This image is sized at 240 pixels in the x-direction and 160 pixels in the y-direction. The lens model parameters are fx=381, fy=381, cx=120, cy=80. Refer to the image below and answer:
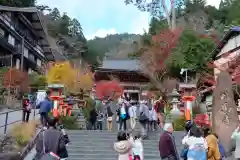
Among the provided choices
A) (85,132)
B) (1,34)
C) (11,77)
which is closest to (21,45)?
(1,34)

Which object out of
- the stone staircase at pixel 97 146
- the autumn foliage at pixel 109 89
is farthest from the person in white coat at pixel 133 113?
the autumn foliage at pixel 109 89

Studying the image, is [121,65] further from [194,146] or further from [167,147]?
[194,146]

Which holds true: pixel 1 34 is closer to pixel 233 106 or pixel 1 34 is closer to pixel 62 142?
pixel 233 106

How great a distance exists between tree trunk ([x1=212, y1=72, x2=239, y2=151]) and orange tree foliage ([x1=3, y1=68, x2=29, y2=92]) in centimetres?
2384

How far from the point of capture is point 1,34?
37.0 m

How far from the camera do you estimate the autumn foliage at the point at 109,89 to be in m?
40.6

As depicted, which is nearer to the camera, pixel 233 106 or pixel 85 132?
pixel 233 106

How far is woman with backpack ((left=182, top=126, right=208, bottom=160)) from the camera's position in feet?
24.5

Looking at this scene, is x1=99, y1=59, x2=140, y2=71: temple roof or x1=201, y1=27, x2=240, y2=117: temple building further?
x1=99, y1=59, x2=140, y2=71: temple roof

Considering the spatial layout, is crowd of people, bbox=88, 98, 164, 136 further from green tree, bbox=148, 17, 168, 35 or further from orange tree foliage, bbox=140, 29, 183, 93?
green tree, bbox=148, 17, 168, 35

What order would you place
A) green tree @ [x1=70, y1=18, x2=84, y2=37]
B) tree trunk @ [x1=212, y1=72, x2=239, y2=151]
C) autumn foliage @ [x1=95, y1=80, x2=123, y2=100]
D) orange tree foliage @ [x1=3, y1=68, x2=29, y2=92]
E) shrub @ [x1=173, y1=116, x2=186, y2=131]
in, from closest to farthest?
tree trunk @ [x1=212, y1=72, x2=239, y2=151], shrub @ [x1=173, y1=116, x2=186, y2=131], orange tree foliage @ [x1=3, y1=68, x2=29, y2=92], autumn foliage @ [x1=95, y1=80, x2=123, y2=100], green tree @ [x1=70, y1=18, x2=84, y2=37]

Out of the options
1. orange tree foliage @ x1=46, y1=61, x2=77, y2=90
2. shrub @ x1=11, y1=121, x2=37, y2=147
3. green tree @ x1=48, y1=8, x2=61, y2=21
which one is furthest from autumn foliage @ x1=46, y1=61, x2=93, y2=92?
green tree @ x1=48, y1=8, x2=61, y2=21

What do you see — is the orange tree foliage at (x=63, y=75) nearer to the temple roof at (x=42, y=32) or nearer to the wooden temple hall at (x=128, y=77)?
the wooden temple hall at (x=128, y=77)

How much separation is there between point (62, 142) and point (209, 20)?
1605 inches
